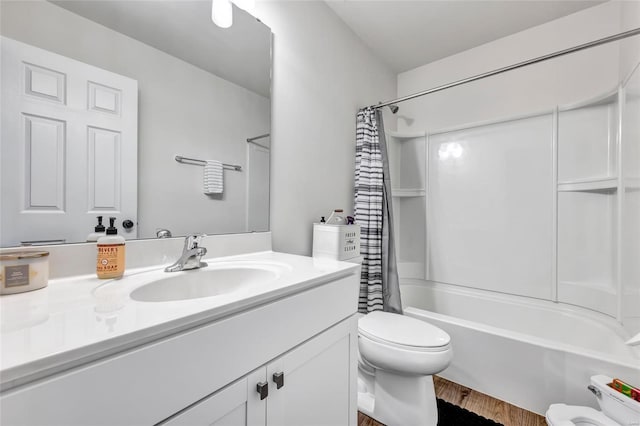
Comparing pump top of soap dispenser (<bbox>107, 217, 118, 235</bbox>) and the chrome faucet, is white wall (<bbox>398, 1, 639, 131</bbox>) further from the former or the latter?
pump top of soap dispenser (<bbox>107, 217, 118, 235</bbox>)

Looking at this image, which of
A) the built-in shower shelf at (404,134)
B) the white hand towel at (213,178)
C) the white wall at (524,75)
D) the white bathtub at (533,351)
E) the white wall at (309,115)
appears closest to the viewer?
the white hand towel at (213,178)

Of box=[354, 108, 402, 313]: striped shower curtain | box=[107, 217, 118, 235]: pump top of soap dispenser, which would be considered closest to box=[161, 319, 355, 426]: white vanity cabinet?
box=[107, 217, 118, 235]: pump top of soap dispenser

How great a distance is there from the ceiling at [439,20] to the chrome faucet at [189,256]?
1.74 m

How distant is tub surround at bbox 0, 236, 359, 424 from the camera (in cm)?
39

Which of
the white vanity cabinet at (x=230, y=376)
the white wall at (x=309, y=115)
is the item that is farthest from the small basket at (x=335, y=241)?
the white vanity cabinet at (x=230, y=376)

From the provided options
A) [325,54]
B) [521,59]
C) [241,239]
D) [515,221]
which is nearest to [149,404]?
[241,239]

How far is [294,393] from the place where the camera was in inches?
31.1

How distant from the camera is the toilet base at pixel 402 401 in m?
1.28

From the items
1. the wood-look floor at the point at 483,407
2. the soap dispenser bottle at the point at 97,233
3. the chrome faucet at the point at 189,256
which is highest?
the soap dispenser bottle at the point at 97,233

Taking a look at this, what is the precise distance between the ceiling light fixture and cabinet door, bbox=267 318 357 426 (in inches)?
53.7

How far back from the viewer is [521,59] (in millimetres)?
2086

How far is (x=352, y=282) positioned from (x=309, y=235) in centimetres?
66

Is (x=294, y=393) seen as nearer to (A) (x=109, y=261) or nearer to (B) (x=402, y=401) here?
(A) (x=109, y=261)

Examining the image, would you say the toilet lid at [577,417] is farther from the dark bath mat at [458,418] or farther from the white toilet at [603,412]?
the dark bath mat at [458,418]
